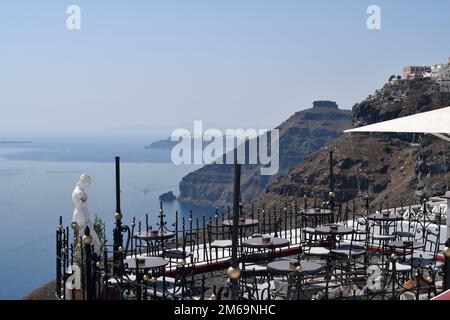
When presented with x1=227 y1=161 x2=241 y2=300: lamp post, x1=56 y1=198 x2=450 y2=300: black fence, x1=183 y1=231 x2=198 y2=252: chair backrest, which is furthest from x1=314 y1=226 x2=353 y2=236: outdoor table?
x1=227 y1=161 x2=241 y2=300: lamp post

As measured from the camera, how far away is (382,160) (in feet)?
360

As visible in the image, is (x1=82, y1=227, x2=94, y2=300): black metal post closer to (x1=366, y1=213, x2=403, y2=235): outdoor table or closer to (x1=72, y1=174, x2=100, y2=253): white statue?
(x1=72, y1=174, x2=100, y2=253): white statue

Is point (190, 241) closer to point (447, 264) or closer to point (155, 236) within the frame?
point (155, 236)

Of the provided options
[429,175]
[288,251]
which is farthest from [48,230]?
[288,251]

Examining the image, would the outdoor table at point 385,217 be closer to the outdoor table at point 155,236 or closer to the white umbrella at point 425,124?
the white umbrella at point 425,124

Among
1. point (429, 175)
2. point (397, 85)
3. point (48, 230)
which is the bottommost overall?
point (48, 230)

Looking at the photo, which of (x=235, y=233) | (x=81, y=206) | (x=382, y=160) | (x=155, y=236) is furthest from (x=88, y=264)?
(x=382, y=160)

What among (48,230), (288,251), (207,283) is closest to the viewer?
(207,283)

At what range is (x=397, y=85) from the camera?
132 meters

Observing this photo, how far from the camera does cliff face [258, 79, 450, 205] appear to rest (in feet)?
309

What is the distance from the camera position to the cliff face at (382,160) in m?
94.1

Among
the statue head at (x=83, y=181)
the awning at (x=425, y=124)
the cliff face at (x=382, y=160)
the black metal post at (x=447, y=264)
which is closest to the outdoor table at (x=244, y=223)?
the awning at (x=425, y=124)
